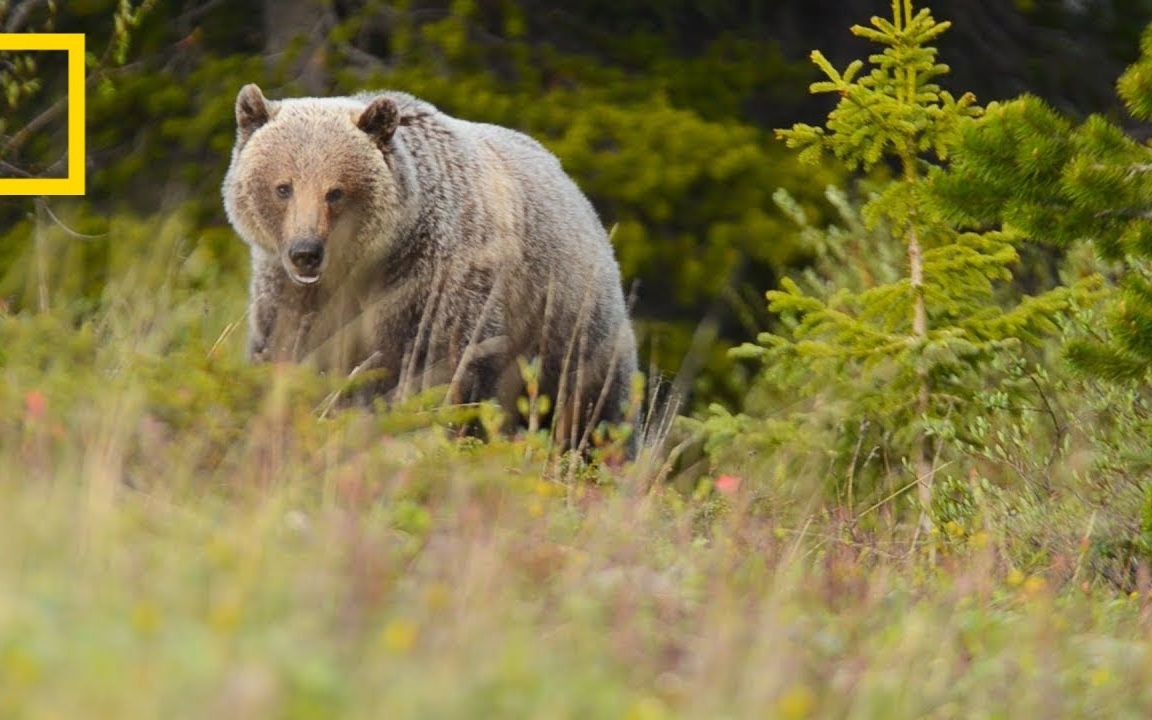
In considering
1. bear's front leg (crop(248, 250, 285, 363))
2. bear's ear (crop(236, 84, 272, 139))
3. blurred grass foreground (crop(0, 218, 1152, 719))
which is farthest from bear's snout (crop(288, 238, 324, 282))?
blurred grass foreground (crop(0, 218, 1152, 719))

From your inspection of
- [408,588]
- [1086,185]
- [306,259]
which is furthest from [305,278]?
[408,588]

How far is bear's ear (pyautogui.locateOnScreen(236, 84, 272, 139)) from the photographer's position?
8.02m

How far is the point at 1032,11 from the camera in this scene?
43.6 feet

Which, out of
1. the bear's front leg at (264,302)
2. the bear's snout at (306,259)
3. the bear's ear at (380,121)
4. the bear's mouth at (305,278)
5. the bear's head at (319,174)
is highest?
the bear's ear at (380,121)

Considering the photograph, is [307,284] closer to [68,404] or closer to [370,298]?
[370,298]

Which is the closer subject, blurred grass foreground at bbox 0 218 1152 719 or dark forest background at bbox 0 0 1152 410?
blurred grass foreground at bbox 0 218 1152 719

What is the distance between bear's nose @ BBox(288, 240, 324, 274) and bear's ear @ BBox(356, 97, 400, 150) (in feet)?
2.22

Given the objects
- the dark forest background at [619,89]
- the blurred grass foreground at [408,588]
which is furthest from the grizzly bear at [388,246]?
the dark forest background at [619,89]

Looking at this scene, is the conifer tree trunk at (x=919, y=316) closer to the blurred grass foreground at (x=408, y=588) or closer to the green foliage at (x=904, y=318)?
the green foliage at (x=904, y=318)

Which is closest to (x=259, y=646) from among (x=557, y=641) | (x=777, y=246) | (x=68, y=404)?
(x=557, y=641)

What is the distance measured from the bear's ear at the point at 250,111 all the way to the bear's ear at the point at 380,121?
0.41 meters

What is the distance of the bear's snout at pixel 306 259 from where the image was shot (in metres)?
7.63

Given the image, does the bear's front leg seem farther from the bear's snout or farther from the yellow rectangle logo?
the yellow rectangle logo

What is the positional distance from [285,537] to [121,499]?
1.73 feet
